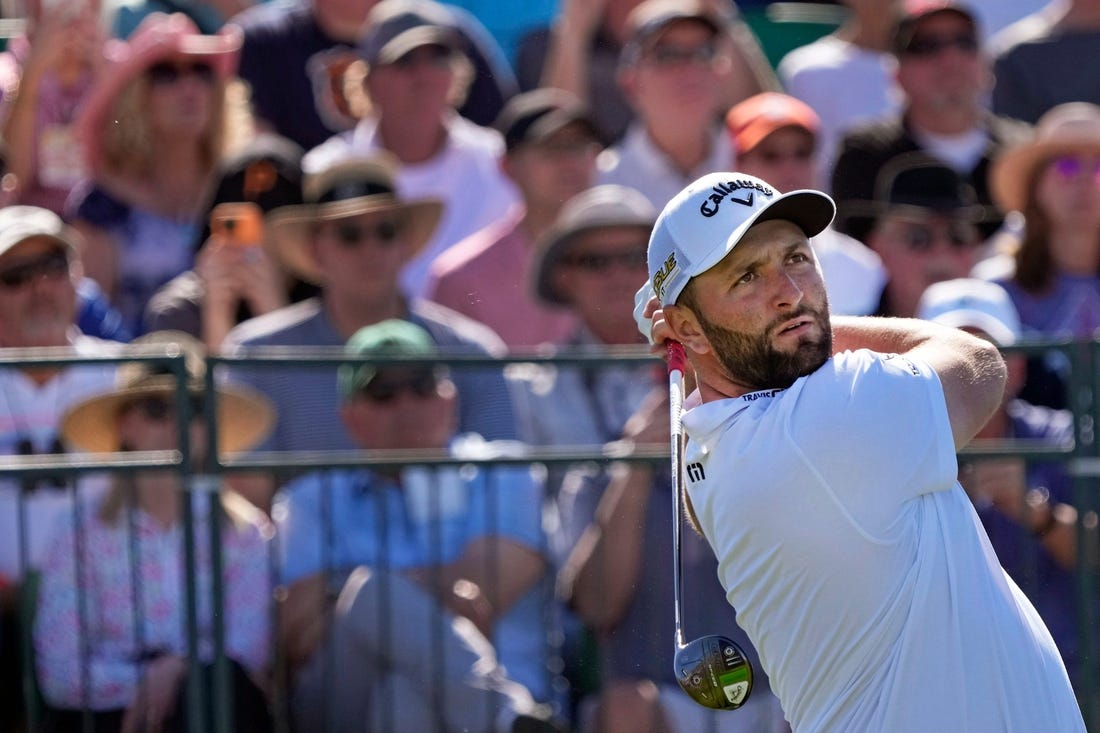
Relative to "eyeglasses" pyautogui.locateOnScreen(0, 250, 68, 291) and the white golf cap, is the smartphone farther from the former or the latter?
the white golf cap

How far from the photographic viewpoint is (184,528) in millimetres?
6086

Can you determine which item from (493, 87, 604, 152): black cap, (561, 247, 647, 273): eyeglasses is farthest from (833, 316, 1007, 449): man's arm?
(493, 87, 604, 152): black cap

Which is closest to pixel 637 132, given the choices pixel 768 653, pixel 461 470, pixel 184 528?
pixel 461 470

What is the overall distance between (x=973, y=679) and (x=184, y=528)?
340 cm

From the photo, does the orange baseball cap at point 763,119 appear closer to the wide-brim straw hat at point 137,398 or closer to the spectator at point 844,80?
the spectator at point 844,80

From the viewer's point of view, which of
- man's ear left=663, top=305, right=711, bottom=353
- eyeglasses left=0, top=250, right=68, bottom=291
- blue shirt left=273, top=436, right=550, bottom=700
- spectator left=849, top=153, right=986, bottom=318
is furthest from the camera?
spectator left=849, top=153, right=986, bottom=318

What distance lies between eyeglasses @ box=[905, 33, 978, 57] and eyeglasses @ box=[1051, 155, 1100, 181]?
776 mm

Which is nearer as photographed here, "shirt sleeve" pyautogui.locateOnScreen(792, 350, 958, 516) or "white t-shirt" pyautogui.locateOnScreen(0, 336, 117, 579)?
"shirt sleeve" pyautogui.locateOnScreen(792, 350, 958, 516)

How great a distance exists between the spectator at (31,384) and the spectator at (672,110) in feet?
8.16

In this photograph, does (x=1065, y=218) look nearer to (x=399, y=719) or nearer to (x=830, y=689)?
(x=399, y=719)

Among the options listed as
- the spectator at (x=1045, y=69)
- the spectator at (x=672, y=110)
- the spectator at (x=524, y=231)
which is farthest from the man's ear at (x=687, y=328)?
the spectator at (x=1045, y=69)

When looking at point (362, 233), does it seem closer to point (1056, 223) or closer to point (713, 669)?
point (1056, 223)

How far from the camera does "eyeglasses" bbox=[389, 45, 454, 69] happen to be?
26.7 ft

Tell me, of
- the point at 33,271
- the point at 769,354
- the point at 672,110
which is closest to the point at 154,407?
the point at 33,271
